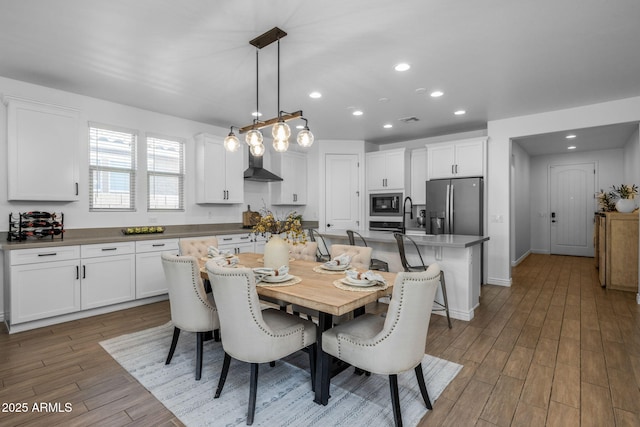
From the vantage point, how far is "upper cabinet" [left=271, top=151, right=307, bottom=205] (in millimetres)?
6156

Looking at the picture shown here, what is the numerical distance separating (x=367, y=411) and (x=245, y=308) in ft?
3.19

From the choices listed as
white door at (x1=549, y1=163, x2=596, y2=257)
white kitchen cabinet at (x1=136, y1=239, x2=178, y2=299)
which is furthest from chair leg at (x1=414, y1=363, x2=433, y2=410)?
white door at (x1=549, y1=163, x2=596, y2=257)

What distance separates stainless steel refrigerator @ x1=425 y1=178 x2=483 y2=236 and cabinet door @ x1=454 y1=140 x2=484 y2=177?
7.9 inches

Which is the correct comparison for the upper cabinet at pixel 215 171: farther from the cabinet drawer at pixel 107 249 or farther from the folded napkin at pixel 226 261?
the folded napkin at pixel 226 261

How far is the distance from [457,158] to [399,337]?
14.4ft

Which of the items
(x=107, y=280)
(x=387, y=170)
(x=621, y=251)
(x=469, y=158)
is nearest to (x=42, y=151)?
(x=107, y=280)

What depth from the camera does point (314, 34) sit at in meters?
2.57

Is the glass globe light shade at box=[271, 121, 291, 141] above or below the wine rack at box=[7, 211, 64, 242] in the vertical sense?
above

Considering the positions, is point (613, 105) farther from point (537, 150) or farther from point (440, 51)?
point (537, 150)

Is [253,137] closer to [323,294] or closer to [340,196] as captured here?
[323,294]

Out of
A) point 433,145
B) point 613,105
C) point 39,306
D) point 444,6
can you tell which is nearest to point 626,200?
point 613,105

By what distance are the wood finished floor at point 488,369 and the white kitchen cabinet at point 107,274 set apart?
0.73ft

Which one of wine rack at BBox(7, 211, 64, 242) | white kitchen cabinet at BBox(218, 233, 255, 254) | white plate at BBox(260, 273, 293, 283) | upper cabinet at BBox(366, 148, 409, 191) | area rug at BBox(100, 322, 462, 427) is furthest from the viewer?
upper cabinet at BBox(366, 148, 409, 191)

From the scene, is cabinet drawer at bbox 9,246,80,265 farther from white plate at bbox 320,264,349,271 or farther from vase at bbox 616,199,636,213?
vase at bbox 616,199,636,213
